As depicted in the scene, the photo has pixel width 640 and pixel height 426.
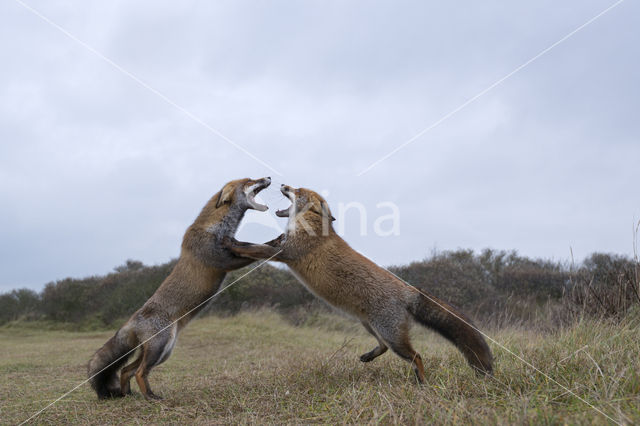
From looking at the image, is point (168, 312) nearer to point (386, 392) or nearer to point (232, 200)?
point (232, 200)

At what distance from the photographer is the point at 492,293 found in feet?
54.4

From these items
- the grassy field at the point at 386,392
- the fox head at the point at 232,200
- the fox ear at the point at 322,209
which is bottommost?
the grassy field at the point at 386,392

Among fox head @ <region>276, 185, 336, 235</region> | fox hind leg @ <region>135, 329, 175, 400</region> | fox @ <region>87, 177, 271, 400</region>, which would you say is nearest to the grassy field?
fox hind leg @ <region>135, 329, 175, 400</region>

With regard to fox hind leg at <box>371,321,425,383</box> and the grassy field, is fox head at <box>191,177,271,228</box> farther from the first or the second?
fox hind leg at <box>371,321,425,383</box>

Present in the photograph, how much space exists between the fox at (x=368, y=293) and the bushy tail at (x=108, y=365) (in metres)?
1.76

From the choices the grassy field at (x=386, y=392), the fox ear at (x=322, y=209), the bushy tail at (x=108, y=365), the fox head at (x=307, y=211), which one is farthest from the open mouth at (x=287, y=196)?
the bushy tail at (x=108, y=365)

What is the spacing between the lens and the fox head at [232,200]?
6.30 m

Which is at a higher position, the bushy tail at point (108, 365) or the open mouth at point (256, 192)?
the open mouth at point (256, 192)

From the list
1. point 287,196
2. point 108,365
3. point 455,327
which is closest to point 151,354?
point 108,365

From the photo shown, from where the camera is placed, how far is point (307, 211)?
629 cm

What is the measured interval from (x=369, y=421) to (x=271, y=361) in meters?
5.55

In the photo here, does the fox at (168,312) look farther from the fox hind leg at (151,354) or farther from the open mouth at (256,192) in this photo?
the open mouth at (256,192)

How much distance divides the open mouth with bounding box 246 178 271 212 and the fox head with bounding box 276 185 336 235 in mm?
247

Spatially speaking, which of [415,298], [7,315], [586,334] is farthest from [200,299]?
[7,315]
